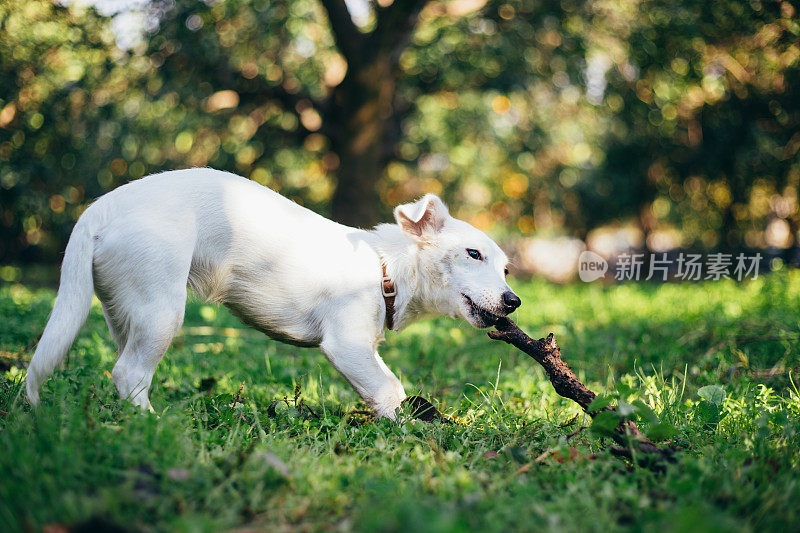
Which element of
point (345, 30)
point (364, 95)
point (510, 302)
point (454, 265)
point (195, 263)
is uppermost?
point (345, 30)

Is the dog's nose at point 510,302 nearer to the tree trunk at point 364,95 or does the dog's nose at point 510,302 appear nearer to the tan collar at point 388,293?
the tan collar at point 388,293

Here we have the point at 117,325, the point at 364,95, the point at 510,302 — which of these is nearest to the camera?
the point at 117,325

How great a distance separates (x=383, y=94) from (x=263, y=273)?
7.47 metres

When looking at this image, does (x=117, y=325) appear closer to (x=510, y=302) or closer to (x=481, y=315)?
(x=481, y=315)

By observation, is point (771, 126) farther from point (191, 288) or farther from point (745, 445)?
point (191, 288)

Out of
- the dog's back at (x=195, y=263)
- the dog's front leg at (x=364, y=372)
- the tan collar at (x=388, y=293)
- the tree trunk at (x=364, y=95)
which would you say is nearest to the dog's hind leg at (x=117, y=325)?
the dog's back at (x=195, y=263)

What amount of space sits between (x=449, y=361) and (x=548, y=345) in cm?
202

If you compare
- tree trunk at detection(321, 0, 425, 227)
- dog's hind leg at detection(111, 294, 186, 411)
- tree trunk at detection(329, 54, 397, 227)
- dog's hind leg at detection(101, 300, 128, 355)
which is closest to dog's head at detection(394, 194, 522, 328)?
dog's hind leg at detection(111, 294, 186, 411)

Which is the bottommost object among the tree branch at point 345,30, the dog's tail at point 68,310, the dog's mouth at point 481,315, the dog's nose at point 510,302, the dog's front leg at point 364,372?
the dog's front leg at point 364,372

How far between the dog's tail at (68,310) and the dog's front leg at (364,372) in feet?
3.87

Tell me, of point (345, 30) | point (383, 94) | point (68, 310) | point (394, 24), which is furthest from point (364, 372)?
point (345, 30)

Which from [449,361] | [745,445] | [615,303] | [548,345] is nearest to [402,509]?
[548,345]

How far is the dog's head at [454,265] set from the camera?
3201mm

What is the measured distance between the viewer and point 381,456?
8.02 ft
